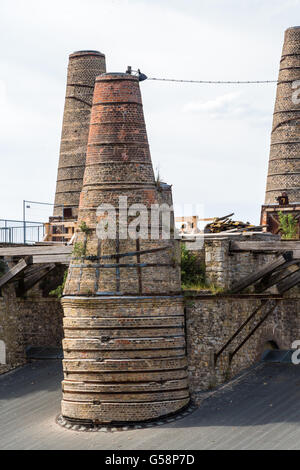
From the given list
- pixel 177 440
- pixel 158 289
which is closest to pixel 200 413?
pixel 177 440

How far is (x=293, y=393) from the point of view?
786 inches

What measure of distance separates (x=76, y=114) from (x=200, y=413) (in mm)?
14641

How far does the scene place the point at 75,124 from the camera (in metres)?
30.8

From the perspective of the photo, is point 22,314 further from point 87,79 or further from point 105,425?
point 87,79

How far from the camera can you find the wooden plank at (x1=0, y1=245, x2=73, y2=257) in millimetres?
21922

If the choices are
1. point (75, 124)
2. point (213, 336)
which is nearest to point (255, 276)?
point (213, 336)

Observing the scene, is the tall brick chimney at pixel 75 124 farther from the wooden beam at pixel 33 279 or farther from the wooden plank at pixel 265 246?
the wooden plank at pixel 265 246

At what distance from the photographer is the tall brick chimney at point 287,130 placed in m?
30.6

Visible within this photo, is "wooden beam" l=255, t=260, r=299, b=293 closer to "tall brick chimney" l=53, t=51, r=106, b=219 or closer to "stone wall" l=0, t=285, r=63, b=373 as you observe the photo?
"stone wall" l=0, t=285, r=63, b=373

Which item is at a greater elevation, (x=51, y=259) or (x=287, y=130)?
(x=287, y=130)

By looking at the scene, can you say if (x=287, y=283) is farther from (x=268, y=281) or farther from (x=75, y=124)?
(x=75, y=124)

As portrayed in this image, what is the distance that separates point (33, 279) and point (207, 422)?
298 inches

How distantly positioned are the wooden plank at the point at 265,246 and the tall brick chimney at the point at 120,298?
1.87m

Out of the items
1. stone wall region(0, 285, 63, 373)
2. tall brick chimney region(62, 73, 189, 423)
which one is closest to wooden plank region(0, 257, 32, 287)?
stone wall region(0, 285, 63, 373)
